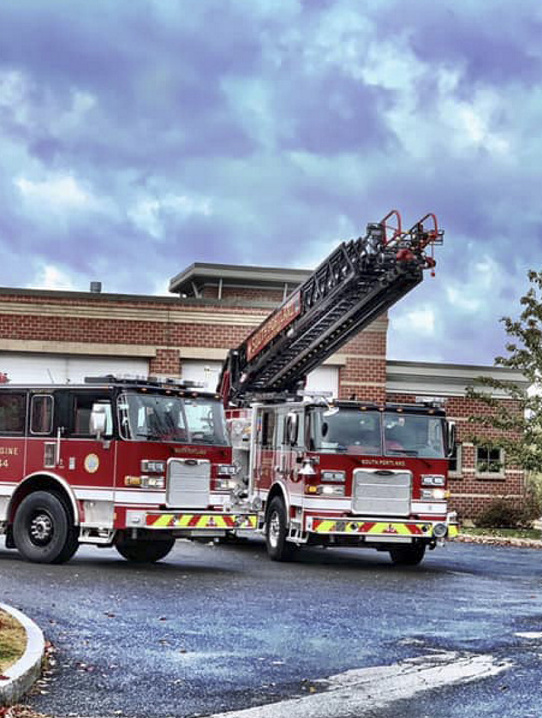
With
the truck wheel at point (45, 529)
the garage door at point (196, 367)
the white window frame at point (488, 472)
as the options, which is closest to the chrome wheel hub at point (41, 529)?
the truck wheel at point (45, 529)

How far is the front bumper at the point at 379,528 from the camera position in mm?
17672

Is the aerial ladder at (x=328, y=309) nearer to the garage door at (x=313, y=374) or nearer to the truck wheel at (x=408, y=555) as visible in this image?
the truck wheel at (x=408, y=555)

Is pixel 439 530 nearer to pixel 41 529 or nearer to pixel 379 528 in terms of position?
pixel 379 528

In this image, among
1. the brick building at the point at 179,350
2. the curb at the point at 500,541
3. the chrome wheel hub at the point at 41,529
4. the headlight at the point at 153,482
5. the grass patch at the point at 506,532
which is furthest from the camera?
the brick building at the point at 179,350

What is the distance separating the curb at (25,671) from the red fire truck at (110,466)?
6722 millimetres

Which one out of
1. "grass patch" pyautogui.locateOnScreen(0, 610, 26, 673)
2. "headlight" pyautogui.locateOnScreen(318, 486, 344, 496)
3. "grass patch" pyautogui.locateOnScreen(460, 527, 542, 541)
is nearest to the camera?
"grass patch" pyautogui.locateOnScreen(0, 610, 26, 673)

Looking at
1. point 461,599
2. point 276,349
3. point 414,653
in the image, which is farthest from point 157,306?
point 414,653

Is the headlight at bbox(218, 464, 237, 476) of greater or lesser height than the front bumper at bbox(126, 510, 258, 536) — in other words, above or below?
above

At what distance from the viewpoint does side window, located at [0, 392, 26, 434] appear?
17.5m

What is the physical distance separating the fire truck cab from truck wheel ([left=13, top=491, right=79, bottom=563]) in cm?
353

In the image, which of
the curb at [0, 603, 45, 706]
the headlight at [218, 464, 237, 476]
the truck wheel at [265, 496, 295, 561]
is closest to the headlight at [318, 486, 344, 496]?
the truck wheel at [265, 496, 295, 561]

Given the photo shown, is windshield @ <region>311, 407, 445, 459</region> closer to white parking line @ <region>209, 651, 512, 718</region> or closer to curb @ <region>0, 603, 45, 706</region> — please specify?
white parking line @ <region>209, 651, 512, 718</region>

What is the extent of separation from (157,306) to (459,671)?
22774mm

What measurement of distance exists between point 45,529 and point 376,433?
516cm
